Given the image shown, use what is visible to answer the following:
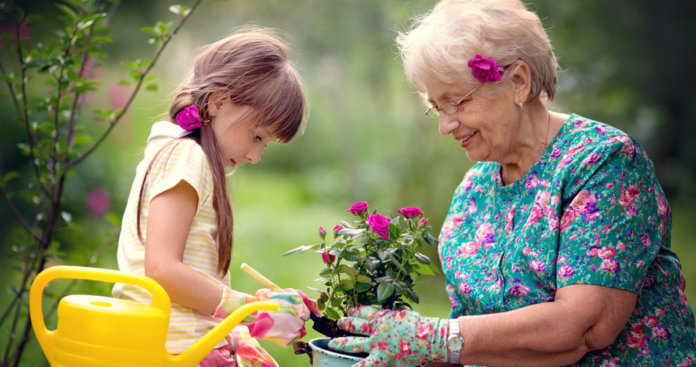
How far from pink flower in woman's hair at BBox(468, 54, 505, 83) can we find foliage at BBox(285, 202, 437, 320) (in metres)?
0.43

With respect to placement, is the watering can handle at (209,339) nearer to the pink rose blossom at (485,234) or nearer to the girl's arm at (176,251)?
the girl's arm at (176,251)

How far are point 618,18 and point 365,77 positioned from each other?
296cm

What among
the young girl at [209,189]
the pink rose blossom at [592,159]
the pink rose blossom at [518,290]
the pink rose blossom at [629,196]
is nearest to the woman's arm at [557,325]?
the pink rose blossom at [518,290]

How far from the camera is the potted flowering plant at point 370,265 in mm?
1683

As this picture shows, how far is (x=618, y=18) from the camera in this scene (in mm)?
6809

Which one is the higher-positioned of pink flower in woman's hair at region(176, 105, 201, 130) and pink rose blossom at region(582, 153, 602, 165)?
pink flower in woman's hair at region(176, 105, 201, 130)

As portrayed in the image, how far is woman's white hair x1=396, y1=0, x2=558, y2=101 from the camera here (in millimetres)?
1850

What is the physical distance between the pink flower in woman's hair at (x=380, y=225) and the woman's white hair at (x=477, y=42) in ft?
1.58

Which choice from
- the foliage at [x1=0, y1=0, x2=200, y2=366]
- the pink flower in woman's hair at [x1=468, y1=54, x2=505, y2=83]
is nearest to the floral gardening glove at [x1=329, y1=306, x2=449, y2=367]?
the pink flower in woman's hair at [x1=468, y1=54, x2=505, y2=83]

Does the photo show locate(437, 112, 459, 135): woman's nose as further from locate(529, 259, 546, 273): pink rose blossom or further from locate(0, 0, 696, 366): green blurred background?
locate(0, 0, 696, 366): green blurred background

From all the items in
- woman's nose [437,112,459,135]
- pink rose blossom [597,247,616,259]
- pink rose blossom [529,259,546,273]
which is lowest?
pink rose blossom [529,259,546,273]

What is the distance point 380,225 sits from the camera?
5.47ft

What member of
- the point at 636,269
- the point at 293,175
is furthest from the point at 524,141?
the point at 293,175

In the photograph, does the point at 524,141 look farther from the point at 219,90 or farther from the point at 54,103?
the point at 54,103
